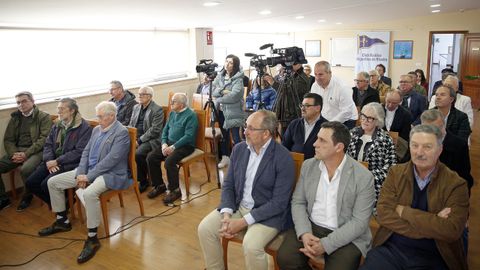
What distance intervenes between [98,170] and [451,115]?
3.03m

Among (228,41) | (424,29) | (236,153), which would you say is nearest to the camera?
(236,153)

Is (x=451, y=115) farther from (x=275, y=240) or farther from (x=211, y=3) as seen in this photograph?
(x=211, y=3)

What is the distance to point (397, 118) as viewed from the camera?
3486 mm

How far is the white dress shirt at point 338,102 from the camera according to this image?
3.41 metres

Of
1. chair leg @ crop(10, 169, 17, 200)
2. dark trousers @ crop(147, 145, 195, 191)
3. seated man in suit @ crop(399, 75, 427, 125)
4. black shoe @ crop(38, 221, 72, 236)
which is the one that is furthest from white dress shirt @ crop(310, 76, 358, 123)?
chair leg @ crop(10, 169, 17, 200)

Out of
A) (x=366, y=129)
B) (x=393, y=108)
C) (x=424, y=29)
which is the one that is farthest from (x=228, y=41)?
(x=366, y=129)

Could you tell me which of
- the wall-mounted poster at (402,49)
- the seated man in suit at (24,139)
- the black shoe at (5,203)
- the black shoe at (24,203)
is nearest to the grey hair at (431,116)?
the seated man in suit at (24,139)

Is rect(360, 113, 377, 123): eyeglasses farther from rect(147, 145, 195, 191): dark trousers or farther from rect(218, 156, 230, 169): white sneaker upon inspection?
rect(218, 156, 230, 169): white sneaker

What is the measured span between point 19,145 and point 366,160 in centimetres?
352

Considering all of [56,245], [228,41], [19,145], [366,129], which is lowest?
[56,245]

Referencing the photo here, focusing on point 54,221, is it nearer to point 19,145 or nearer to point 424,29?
point 19,145

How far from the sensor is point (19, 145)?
3947mm

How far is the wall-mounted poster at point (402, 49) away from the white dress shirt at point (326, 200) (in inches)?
325

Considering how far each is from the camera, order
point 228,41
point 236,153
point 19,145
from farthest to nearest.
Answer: point 228,41
point 19,145
point 236,153
